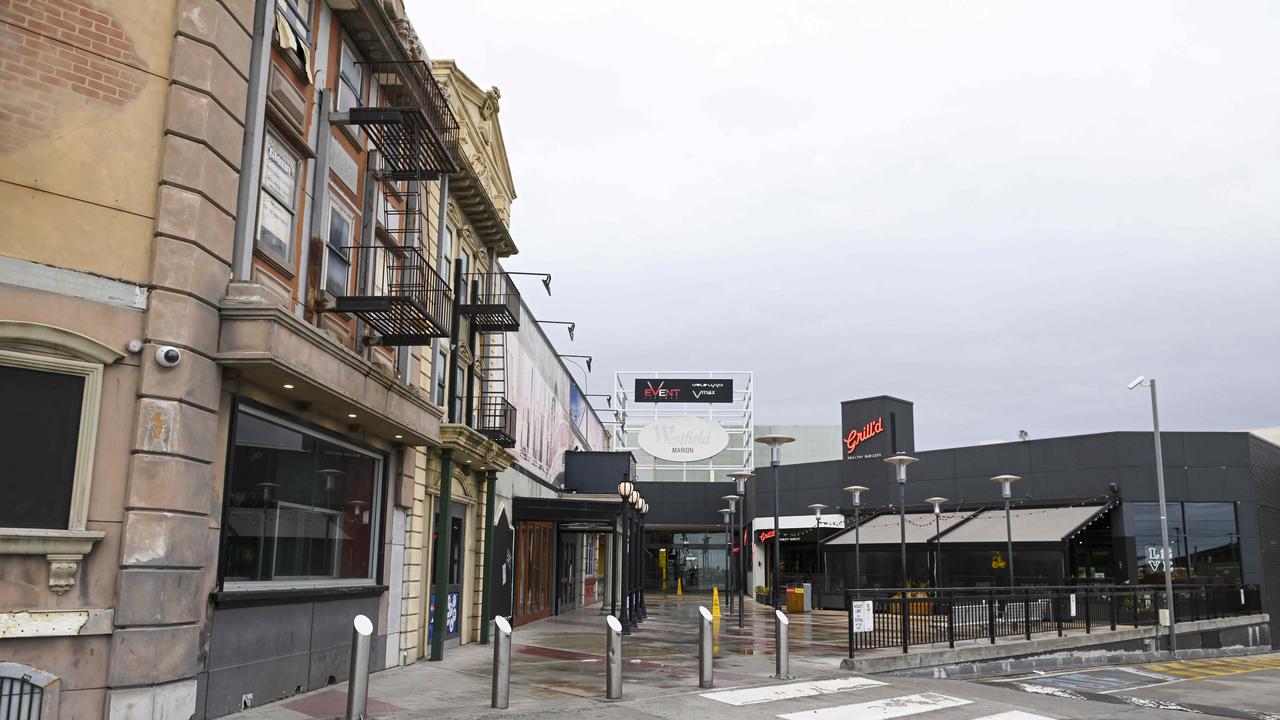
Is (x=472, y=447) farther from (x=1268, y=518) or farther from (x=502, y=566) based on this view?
(x=1268, y=518)

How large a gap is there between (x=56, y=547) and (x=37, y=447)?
0.96 meters

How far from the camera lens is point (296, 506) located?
42.2 feet

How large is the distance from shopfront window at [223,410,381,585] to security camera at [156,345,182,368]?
62.5 inches

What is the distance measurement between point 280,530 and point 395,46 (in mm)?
7734

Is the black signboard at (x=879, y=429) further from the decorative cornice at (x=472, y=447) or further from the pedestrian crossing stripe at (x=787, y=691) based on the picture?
the pedestrian crossing stripe at (x=787, y=691)

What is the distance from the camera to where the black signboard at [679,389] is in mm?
60062

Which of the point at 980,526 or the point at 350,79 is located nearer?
the point at 350,79

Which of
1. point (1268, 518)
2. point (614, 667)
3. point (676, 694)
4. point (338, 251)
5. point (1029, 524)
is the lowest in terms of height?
point (676, 694)

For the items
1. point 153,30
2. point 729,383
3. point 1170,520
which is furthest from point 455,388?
point 729,383

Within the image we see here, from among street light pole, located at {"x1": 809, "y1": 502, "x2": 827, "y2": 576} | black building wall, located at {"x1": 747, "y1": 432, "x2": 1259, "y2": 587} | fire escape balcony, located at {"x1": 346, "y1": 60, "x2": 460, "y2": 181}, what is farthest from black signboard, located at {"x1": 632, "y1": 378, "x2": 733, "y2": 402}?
fire escape balcony, located at {"x1": 346, "y1": 60, "x2": 460, "y2": 181}

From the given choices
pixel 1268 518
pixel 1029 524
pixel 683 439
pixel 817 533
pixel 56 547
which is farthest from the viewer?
pixel 683 439

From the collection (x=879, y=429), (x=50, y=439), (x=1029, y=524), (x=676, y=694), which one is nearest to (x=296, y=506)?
(x=50, y=439)

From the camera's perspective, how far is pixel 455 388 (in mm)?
20391

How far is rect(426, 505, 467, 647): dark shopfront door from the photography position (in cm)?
1952
